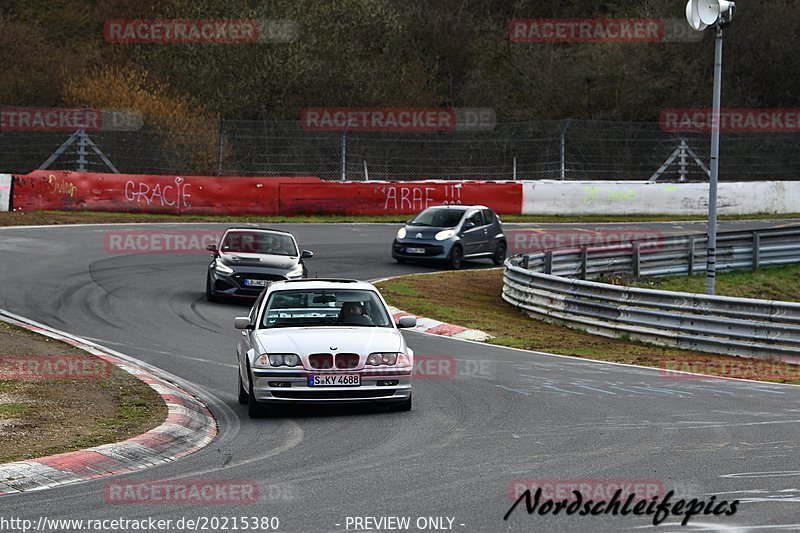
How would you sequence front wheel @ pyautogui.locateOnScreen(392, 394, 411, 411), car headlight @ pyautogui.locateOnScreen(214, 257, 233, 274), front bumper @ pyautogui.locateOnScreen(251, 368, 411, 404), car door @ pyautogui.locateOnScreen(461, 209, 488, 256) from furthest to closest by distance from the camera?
car door @ pyautogui.locateOnScreen(461, 209, 488, 256) → car headlight @ pyautogui.locateOnScreen(214, 257, 233, 274) → front wheel @ pyautogui.locateOnScreen(392, 394, 411, 411) → front bumper @ pyautogui.locateOnScreen(251, 368, 411, 404)

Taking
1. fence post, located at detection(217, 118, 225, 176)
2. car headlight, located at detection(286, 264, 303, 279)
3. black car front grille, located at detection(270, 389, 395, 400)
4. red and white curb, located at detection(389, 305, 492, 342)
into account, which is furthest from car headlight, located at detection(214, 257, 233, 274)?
fence post, located at detection(217, 118, 225, 176)

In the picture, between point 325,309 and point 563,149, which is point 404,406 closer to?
point 325,309

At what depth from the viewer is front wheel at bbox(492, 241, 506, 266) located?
1169 inches

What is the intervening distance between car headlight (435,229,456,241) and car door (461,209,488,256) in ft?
1.04

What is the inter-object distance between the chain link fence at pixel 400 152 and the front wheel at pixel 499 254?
33.5ft

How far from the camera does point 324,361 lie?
38.4 ft

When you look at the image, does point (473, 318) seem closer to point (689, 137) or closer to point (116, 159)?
point (116, 159)

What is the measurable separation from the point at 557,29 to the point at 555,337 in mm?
41949

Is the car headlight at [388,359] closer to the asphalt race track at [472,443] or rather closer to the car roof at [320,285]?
the asphalt race track at [472,443]

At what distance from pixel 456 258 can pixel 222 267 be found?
8327mm

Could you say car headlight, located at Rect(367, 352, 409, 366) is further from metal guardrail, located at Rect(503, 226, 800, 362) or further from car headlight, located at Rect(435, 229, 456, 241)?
car headlight, located at Rect(435, 229, 456, 241)

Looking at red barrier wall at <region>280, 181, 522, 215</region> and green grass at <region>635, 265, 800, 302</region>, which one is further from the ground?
red barrier wall at <region>280, 181, 522, 215</region>

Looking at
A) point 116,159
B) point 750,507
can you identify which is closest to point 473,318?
point 750,507

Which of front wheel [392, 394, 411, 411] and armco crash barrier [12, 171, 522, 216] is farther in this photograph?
armco crash barrier [12, 171, 522, 216]
